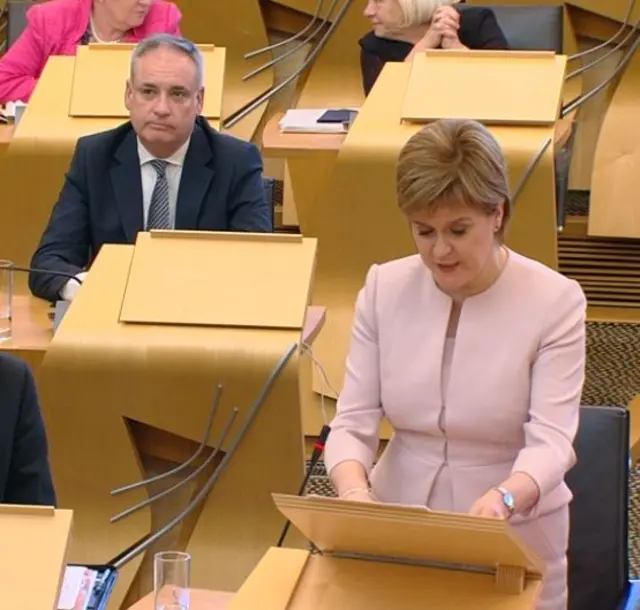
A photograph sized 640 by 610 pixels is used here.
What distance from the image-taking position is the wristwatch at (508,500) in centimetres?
232

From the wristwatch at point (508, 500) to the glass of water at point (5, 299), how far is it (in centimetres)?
151

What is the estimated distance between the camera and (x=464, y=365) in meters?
2.47

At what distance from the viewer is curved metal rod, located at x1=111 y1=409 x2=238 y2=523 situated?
3.25 metres

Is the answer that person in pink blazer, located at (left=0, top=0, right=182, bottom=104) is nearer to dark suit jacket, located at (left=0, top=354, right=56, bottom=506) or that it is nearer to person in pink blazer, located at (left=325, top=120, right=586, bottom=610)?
dark suit jacket, located at (left=0, top=354, right=56, bottom=506)

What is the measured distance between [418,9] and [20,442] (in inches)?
134

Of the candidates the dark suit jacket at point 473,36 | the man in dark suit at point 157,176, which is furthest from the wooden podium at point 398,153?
the dark suit jacket at point 473,36

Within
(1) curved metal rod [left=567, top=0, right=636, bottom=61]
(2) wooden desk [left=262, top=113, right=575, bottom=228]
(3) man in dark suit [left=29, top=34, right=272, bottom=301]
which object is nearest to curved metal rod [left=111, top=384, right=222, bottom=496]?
(3) man in dark suit [left=29, top=34, right=272, bottom=301]

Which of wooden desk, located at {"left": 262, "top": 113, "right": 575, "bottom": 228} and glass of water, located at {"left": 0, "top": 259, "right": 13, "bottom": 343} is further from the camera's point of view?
wooden desk, located at {"left": 262, "top": 113, "right": 575, "bottom": 228}

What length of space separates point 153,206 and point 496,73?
1.12m

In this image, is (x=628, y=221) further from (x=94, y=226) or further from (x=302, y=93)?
(x=94, y=226)

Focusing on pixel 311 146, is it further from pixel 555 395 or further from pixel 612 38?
pixel 555 395

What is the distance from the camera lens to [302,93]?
681 cm

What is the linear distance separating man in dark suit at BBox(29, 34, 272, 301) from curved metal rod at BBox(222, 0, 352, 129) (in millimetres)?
1712

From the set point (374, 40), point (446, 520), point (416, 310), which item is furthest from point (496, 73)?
point (446, 520)
